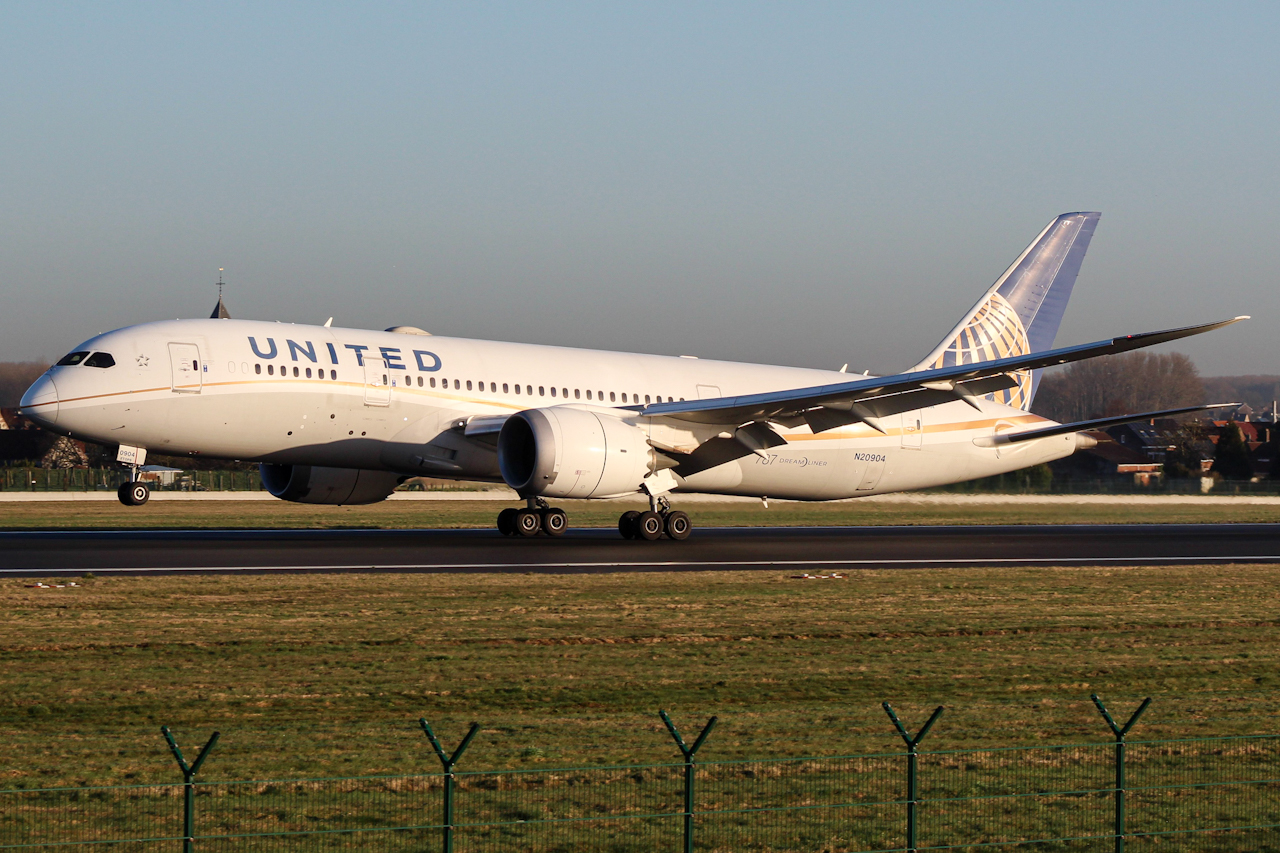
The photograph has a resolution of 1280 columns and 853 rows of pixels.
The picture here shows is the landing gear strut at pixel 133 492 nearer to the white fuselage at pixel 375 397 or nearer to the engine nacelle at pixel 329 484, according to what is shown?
the white fuselage at pixel 375 397

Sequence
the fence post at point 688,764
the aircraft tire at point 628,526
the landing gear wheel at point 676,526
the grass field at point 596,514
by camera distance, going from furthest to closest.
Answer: the grass field at point 596,514
the aircraft tire at point 628,526
the landing gear wheel at point 676,526
the fence post at point 688,764

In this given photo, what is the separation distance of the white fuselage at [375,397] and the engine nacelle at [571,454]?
1047 mm

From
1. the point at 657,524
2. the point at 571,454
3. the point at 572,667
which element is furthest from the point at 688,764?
the point at 657,524

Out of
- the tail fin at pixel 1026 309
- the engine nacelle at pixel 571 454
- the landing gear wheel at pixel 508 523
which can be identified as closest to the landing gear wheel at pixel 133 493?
the engine nacelle at pixel 571 454

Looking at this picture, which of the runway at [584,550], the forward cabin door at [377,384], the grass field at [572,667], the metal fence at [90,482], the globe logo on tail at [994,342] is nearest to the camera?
the grass field at [572,667]

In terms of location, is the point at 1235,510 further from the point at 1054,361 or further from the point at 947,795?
the point at 947,795

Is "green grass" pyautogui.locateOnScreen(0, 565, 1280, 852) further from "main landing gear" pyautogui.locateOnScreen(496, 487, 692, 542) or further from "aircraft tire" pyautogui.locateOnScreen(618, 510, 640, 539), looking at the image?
"aircraft tire" pyautogui.locateOnScreen(618, 510, 640, 539)

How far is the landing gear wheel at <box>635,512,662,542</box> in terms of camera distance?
1163 inches

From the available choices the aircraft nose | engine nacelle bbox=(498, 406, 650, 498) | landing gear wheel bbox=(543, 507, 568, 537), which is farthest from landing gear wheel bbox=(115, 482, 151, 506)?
landing gear wheel bbox=(543, 507, 568, 537)

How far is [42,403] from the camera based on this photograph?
84.6 ft

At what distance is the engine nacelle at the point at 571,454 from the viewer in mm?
25875

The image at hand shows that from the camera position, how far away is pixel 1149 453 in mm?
109688

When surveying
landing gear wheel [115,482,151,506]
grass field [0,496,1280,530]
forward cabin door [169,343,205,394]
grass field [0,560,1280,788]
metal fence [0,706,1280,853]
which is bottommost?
metal fence [0,706,1280,853]

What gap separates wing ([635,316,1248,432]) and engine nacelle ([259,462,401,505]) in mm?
6436
